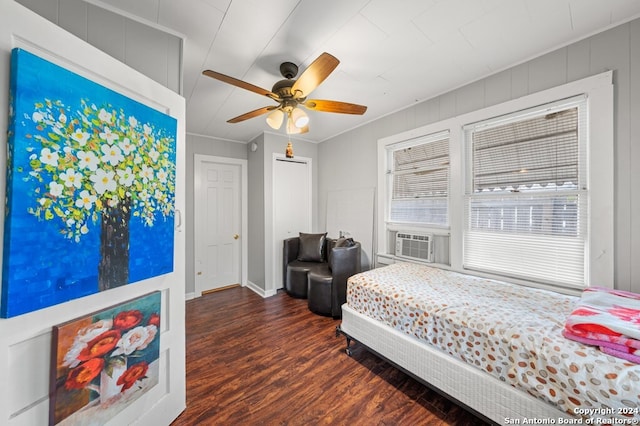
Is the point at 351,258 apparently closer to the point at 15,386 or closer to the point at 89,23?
the point at 15,386

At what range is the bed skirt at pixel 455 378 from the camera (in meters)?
1.17

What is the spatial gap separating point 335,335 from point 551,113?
2.80 metres

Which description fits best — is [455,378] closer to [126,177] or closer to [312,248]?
[126,177]

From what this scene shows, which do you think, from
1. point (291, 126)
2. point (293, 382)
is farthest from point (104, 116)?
point (293, 382)

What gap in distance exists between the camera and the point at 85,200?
1.02 meters

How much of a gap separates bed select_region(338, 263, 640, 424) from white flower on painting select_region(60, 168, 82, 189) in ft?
6.47

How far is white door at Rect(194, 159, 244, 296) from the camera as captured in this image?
12.4 ft

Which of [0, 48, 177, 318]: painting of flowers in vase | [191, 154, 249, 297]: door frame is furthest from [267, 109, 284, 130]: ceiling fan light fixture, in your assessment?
[191, 154, 249, 297]: door frame

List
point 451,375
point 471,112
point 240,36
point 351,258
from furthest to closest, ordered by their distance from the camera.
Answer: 1. point 351,258
2. point 471,112
3. point 240,36
4. point 451,375

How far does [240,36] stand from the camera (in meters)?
1.63

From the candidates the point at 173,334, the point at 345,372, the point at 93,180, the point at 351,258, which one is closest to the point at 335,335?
the point at 345,372

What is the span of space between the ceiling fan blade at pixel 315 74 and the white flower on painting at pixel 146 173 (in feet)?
3.65

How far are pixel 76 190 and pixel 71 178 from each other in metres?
0.05

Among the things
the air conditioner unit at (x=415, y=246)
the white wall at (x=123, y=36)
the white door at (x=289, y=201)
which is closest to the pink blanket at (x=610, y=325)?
the air conditioner unit at (x=415, y=246)
